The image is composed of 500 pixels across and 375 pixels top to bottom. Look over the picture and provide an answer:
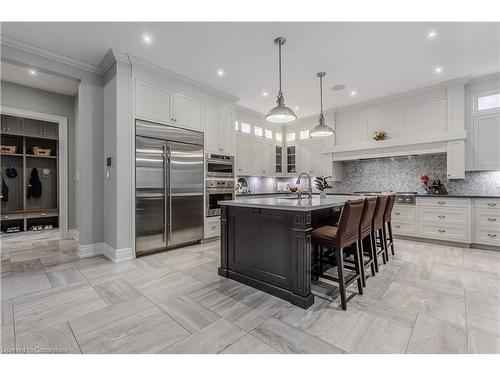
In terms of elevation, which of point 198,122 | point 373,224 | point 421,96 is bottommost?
point 373,224

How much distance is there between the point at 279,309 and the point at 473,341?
1.35 meters

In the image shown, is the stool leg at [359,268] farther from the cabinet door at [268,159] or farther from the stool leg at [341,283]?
the cabinet door at [268,159]

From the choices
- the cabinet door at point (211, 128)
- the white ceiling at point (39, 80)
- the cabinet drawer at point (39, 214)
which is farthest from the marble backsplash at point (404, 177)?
the cabinet drawer at point (39, 214)

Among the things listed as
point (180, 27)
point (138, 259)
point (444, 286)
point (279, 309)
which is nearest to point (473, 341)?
point (444, 286)

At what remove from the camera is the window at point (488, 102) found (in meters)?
3.97

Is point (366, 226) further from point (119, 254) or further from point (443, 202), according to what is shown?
point (119, 254)

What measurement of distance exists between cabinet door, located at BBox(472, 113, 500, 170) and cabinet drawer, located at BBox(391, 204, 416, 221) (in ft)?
3.99

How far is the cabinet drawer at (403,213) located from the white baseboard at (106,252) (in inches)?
187

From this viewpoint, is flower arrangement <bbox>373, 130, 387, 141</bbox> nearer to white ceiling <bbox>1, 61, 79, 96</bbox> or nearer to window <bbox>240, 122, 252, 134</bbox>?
window <bbox>240, 122, 252, 134</bbox>

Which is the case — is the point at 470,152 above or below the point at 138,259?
above

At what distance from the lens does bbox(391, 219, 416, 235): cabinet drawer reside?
14.5 ft

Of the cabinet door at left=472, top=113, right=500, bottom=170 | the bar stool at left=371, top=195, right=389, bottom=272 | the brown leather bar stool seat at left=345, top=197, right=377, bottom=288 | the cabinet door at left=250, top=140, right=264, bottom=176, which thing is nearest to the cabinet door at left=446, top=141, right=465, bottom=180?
the cabinet door at left=472, top=113, right=500, bottom=170

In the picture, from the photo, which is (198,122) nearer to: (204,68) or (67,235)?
(204,68)

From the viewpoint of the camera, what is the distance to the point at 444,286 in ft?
8.14
